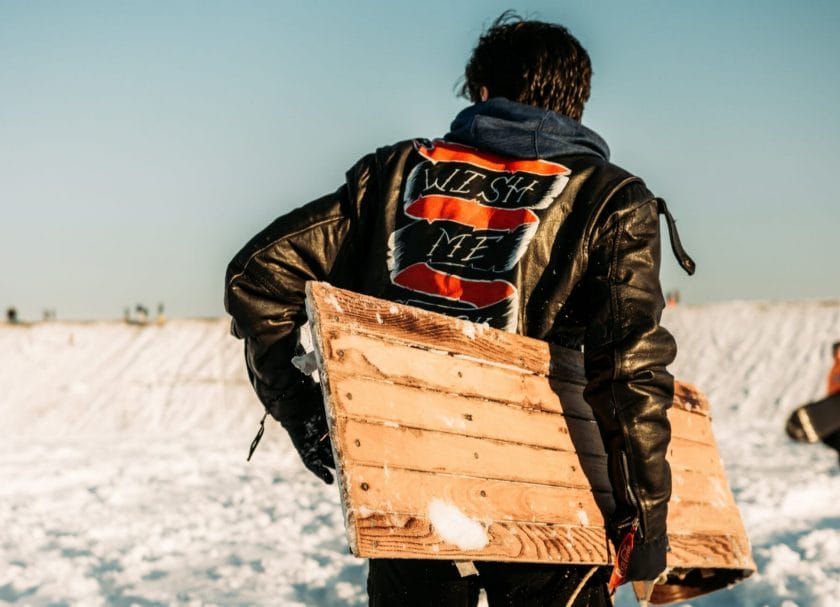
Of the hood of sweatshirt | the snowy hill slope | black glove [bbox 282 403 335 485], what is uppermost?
the hood of sweatshirt

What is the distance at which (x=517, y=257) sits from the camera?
8.47 feet

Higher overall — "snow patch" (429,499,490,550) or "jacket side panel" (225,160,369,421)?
"jacket side panel" (225,160,369,421)

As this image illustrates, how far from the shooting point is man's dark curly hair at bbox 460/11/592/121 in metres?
2.72

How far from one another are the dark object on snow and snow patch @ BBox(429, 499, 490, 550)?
0.78m

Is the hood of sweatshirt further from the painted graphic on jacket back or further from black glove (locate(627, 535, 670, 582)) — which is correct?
black glove (locate(627, 535, 670, 582))

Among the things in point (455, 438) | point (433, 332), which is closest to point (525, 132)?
point (433, 332)

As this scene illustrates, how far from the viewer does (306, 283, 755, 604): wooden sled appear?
2250 millimetres

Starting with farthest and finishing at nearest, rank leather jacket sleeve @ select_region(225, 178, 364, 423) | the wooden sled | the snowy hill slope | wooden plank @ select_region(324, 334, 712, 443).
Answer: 1. the snowy hill slope
2. leather jacket sleeve @ select_region(225, 178, 364, 423)
3. wooden plank @ select_region(324, 334, 712, 443)
4. the wooden sled

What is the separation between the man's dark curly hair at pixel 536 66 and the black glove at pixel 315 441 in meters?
1.19

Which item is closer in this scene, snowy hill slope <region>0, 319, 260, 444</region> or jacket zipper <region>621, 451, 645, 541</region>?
jacket zipper <region>621, 451, 645, 541</region>

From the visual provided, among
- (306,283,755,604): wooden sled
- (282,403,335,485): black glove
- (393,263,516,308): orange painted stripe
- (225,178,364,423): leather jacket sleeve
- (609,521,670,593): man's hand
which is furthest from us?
(282,403,335,485): black glove

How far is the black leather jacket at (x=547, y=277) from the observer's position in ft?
7.89

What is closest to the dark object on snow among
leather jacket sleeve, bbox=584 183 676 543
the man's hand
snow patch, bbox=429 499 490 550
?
leather jacket sleeve, bbox=584 183 676 543

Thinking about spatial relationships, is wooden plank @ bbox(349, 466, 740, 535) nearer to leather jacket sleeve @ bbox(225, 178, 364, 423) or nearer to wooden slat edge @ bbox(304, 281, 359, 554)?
wooden slat edge @ bbox(304, 281, 359, 554)
